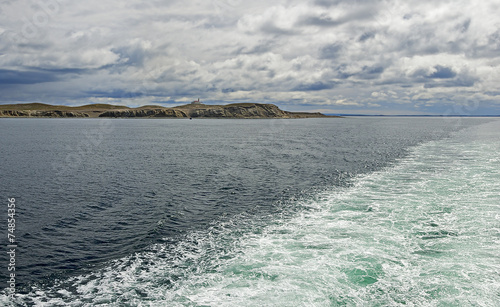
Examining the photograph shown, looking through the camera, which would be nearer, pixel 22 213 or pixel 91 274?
pixel 91 274

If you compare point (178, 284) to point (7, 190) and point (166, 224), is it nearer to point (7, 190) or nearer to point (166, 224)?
point (166, 224)

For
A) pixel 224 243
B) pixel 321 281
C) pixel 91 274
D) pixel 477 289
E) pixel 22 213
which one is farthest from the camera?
pixel 22 213

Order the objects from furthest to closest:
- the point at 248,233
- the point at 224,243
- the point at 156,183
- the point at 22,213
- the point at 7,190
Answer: the point at 156,183, the point at 7,190, the point at 22,213, the point at 248,233, the point at 224,243

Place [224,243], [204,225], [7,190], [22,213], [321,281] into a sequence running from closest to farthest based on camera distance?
[321,281]
[224,243]
[204,225]
[22,213]
[7,190]

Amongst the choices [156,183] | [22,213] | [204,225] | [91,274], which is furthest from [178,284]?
[156,183]

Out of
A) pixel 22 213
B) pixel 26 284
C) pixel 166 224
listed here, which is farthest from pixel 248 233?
pixel 22 213

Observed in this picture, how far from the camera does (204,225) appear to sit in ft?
65.7

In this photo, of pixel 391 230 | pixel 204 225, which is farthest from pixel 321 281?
pixel 204 225

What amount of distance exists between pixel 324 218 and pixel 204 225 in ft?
24.8

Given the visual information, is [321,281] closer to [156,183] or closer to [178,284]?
[178,284]

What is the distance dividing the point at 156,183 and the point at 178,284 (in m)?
19.4

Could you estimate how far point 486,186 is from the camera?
27812 mm

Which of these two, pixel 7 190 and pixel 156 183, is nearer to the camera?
pixel 7 190

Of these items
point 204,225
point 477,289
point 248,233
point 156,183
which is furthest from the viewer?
point 156,183
